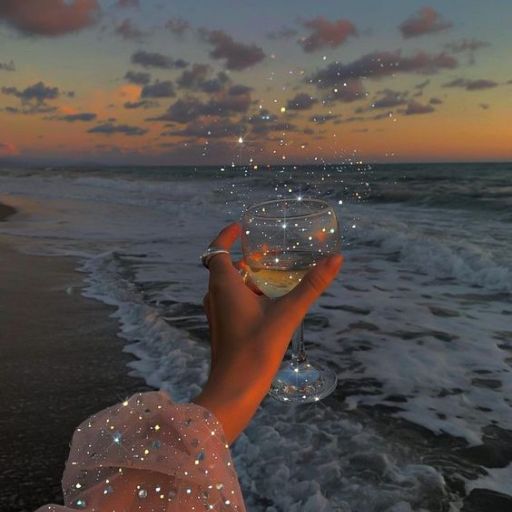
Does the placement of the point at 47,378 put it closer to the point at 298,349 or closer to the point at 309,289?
the point at 298,349

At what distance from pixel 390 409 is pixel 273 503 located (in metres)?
1.14

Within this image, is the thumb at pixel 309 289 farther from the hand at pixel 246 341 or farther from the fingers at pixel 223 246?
the fingers at pixel 223 246

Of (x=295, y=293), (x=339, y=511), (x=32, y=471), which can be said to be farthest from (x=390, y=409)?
(x=295, y=293)

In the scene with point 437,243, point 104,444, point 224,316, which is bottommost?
point 437,243

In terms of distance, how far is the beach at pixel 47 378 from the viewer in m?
2.67

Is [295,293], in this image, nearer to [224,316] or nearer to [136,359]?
[224,316]

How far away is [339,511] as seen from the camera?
225 centimetres

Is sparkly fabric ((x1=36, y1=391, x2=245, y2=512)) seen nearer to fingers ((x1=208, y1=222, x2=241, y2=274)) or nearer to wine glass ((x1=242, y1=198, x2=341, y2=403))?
fingers ((x1=208, y1=222, x2=241, y2=274))

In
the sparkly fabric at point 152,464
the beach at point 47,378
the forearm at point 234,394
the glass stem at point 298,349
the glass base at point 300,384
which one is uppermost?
the forearm at point 234,394

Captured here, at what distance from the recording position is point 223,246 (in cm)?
159

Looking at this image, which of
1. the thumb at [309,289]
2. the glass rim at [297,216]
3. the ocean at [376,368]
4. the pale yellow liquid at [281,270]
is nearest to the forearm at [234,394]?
the thumb at [309,289]

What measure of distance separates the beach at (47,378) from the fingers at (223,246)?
1614mm

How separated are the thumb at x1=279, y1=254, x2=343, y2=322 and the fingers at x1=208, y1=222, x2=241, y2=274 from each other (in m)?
0.28

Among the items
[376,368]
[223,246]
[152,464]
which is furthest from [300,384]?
[152,464]
